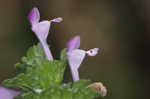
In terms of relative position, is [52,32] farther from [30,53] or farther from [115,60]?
[30,53]

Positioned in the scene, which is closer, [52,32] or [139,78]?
[139,78]

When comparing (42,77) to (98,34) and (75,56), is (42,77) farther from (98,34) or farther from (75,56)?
(98,34)

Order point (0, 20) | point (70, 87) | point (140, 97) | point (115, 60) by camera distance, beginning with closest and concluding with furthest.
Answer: point (70, 87)
point (140, 97)
point (115, 60)
point (0, 20)

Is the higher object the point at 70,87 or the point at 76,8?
the point at 70,87

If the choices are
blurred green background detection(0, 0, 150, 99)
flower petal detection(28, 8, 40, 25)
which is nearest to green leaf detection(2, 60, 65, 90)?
flower petal detection(28, 8, 40, 25)

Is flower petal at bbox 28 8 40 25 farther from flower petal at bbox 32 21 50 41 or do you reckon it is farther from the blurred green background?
the blurred green background

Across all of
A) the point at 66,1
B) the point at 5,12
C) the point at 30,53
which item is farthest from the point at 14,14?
the point at 30,53

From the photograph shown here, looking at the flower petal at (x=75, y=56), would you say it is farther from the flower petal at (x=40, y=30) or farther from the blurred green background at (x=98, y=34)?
the blurred green background at (x=98, y=34)
